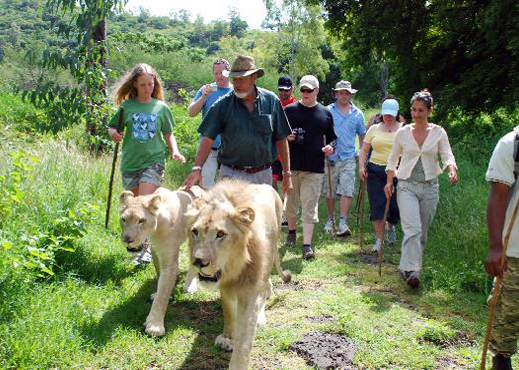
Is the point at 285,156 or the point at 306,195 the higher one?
the point at 285,156

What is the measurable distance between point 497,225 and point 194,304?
3.07m

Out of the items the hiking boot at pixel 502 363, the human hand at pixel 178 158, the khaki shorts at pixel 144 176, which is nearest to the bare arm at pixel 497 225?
the hiking boot at pixel 502 363

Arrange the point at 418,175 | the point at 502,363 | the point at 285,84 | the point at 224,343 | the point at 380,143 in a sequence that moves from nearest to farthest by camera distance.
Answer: the point at 502,363
the point at 224,343
the point at 418,175
the point at 380,143
the point at 285,84

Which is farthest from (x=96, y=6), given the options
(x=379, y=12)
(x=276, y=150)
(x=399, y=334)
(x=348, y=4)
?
(x=348, y=4)

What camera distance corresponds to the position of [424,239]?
21.6 feet

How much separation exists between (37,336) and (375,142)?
5.64 metres

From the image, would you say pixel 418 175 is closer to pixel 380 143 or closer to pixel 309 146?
pixel 380 143

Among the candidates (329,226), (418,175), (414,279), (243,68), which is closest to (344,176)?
(329,226)

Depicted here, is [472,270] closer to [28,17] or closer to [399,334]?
[399,334]

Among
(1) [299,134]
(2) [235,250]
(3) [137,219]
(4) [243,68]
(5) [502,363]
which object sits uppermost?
(4) [243,68]

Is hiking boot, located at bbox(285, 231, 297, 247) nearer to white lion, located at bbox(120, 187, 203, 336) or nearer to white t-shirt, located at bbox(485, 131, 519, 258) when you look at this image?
white lion, located at bbox(120, 187, 203, 336)

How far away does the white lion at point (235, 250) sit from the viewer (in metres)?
3.51

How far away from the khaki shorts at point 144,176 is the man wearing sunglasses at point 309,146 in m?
2.28

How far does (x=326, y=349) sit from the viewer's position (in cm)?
447
